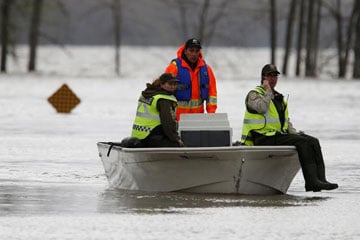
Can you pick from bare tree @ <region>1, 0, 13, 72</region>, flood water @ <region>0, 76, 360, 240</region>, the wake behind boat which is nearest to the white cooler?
the wake behind boat

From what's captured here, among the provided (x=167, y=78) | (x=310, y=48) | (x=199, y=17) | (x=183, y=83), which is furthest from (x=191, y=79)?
(x=199, y=17)

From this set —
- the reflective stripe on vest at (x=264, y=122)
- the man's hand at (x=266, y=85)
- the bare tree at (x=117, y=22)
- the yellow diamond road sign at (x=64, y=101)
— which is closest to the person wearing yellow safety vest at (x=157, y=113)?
the reflective stripe on vest at (x=264, y=122)

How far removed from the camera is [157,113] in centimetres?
1512

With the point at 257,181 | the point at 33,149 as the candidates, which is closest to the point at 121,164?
the point at 257,181

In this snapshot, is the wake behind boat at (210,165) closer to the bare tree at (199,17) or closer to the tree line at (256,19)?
the tree line at (256,19)

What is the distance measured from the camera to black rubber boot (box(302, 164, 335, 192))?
14594 millimetres

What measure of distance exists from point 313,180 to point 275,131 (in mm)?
772

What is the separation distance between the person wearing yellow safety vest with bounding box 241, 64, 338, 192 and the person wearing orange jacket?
1468mm

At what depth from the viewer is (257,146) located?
14328 millimetres

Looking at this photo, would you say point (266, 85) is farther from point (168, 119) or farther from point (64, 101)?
point (64, 101)

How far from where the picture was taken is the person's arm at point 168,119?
14.9m

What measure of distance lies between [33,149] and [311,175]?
318 inches

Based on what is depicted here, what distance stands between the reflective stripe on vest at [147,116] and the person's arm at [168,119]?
7 cm

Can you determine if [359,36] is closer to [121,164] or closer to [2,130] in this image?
[2,130]
